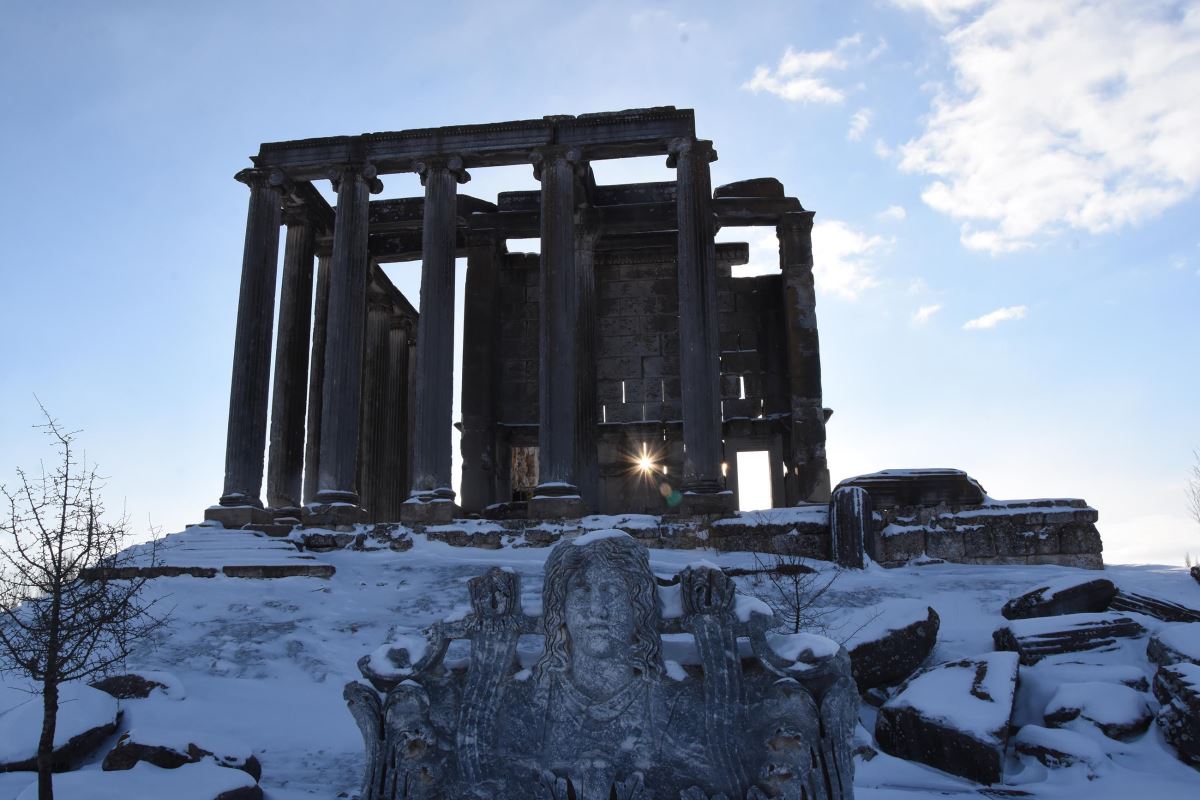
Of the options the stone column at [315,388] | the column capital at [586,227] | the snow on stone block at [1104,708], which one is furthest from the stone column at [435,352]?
the snow on stone block at [1104,708]

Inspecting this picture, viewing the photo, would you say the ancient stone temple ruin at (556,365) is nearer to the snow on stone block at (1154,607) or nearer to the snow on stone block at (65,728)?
the snow on stone block at (1154,607)

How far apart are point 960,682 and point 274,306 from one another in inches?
692

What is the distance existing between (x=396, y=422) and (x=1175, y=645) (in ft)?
69.2

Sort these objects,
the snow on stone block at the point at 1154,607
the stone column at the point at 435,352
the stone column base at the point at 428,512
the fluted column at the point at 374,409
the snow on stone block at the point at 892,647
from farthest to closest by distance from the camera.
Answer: the fluted column at the point at 374,409
the stone column at the point at 435,352
the stone column base at the point at 428,512
the snow on stone block at the point at 1154,607
the snow on stone block at the point at 892,647

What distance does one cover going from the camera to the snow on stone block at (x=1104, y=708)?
26.2 ft

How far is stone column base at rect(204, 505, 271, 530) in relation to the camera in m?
18.8

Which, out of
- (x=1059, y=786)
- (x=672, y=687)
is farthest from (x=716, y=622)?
(x=1059, y=786)

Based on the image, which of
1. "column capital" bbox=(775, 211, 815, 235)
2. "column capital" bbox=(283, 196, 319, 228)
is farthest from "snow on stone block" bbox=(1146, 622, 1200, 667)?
"column capital" bbox=(283, 196, 319, 228)

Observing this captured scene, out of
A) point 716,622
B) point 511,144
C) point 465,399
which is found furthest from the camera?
point 465,399

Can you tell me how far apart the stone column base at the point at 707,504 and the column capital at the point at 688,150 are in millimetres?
7672

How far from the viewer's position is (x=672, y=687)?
545 cm

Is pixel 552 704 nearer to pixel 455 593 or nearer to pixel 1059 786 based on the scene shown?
pixel 1059 786

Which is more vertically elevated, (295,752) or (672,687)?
(672,687)

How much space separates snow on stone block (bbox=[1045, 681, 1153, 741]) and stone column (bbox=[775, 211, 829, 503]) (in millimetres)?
13913
